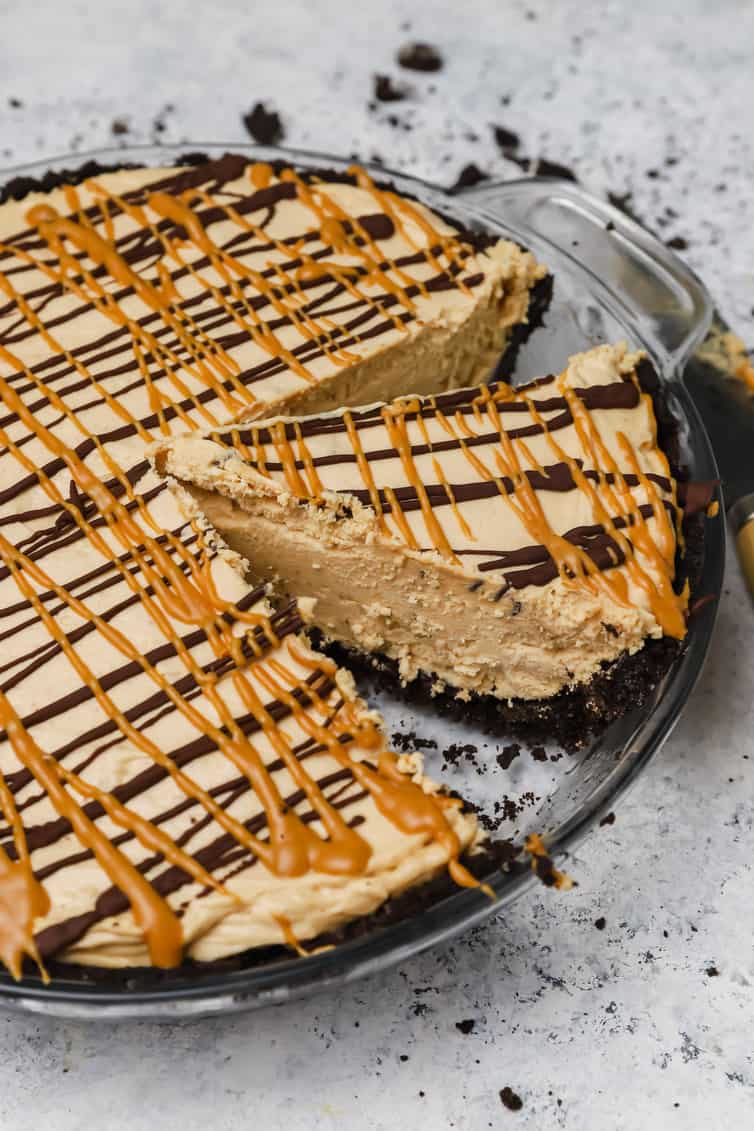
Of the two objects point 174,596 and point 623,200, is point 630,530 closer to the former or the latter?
point 174,596

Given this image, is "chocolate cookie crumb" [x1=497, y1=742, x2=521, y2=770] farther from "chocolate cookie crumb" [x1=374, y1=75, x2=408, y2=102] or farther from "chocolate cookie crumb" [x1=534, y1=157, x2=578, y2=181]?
"chocolate cookie crumb" [x1=374, y1=75, x2=408, y2=102]

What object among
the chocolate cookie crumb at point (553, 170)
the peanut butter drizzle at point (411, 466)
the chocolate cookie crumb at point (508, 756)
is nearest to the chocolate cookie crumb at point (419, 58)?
the chocolate cookie crumb at point (553, 170)

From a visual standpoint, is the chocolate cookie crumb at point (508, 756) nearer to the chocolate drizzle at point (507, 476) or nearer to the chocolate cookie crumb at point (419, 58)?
the chocolate drizzle at point (507, 476)

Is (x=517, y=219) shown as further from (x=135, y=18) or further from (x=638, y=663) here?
(x=135, y=18)

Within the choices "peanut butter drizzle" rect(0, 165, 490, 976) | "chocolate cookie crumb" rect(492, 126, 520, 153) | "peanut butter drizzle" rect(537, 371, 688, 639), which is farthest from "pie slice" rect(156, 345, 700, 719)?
"chocolate cookie crumb" rect(492, 126, 520, 153)

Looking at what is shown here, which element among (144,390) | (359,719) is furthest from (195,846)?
(144,390)

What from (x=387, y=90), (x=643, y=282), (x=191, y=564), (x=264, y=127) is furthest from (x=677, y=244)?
(x=191, y=564)
